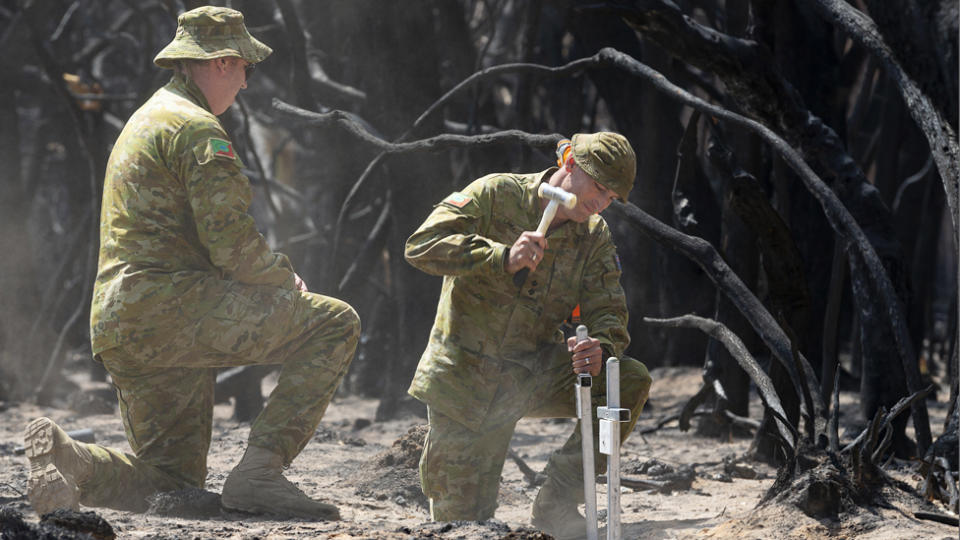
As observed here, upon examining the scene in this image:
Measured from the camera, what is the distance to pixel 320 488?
200 inches

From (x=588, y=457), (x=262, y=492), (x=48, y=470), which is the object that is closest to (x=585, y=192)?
(x=588, y=457)

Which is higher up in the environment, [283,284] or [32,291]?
[283,284]

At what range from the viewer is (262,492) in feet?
13.1

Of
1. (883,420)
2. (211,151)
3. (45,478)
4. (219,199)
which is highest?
(211,151)

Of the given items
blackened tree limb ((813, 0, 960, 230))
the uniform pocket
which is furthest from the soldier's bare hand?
blackened tree limb ((813, 0, 960, 230))

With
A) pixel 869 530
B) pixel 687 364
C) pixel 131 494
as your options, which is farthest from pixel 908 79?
pixel 687 364

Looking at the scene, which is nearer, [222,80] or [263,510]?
[263,510]

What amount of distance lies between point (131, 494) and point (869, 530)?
256 cm

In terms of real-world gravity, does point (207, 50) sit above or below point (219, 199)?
above

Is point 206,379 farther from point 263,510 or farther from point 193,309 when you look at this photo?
point 263,510

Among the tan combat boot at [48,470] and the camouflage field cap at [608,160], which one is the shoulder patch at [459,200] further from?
the tan combat boot at [48,470]

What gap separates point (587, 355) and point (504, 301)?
531 millimetres

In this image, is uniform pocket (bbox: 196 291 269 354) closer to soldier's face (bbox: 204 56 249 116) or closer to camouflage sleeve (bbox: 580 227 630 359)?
soldier's face (bbox: 204 56 249 116)

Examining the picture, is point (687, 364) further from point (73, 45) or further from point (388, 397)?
point (73, 45)
